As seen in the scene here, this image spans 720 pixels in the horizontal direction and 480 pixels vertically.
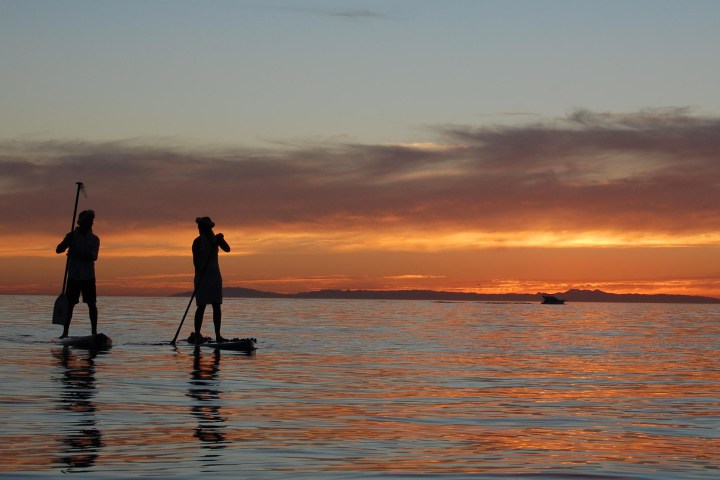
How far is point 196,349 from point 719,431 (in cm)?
1268

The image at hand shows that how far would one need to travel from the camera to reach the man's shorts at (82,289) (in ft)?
69.7

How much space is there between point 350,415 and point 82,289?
1225 cm

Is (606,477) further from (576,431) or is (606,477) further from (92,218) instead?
(92,218)

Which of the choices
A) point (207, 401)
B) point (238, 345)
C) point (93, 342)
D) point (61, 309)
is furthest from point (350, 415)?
point (61, 309)

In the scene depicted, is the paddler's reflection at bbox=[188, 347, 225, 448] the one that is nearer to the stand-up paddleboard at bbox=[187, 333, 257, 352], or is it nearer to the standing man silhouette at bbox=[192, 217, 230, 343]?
the stand-up paddleboard at bbox=[187, 333, 257, 352]

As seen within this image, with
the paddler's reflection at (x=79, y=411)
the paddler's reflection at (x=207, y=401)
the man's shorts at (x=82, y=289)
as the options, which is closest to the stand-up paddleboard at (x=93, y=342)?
the man's shorts at (x=82, y=289)

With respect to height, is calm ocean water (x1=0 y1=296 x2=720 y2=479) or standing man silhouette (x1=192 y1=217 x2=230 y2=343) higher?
standing man silhouette (x1=192 y1=217 x2=230 y2=343)

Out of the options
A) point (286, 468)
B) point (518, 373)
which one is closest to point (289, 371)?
point (518, 373)

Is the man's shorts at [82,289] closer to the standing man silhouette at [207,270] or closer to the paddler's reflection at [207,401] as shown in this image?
the standing man silhouette at [207,270]

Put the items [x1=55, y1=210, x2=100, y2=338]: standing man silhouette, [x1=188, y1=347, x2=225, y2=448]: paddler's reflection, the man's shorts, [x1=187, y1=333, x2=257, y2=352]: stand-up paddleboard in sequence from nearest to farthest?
1. [x1=188, y1=347, x2=225, y2=448]: paddler's reflection
2. [x1=187, y1=333, x2=257, y2=352]: stand-up paddleboard
3. [x1=55, y1=210, x2=100, y2=338]: standing man silhouette
4. the man's shorts

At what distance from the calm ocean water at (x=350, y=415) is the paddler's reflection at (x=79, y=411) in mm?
Result: 25

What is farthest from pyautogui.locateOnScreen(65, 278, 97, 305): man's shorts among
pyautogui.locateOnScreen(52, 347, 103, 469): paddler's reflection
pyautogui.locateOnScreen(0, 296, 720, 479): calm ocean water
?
pyautogui.locateOnScreen(52, 347, 103, 469): paddler's reflection

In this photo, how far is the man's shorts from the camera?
21.2 meters

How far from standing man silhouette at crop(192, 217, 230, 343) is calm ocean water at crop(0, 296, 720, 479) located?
126 centimetres
